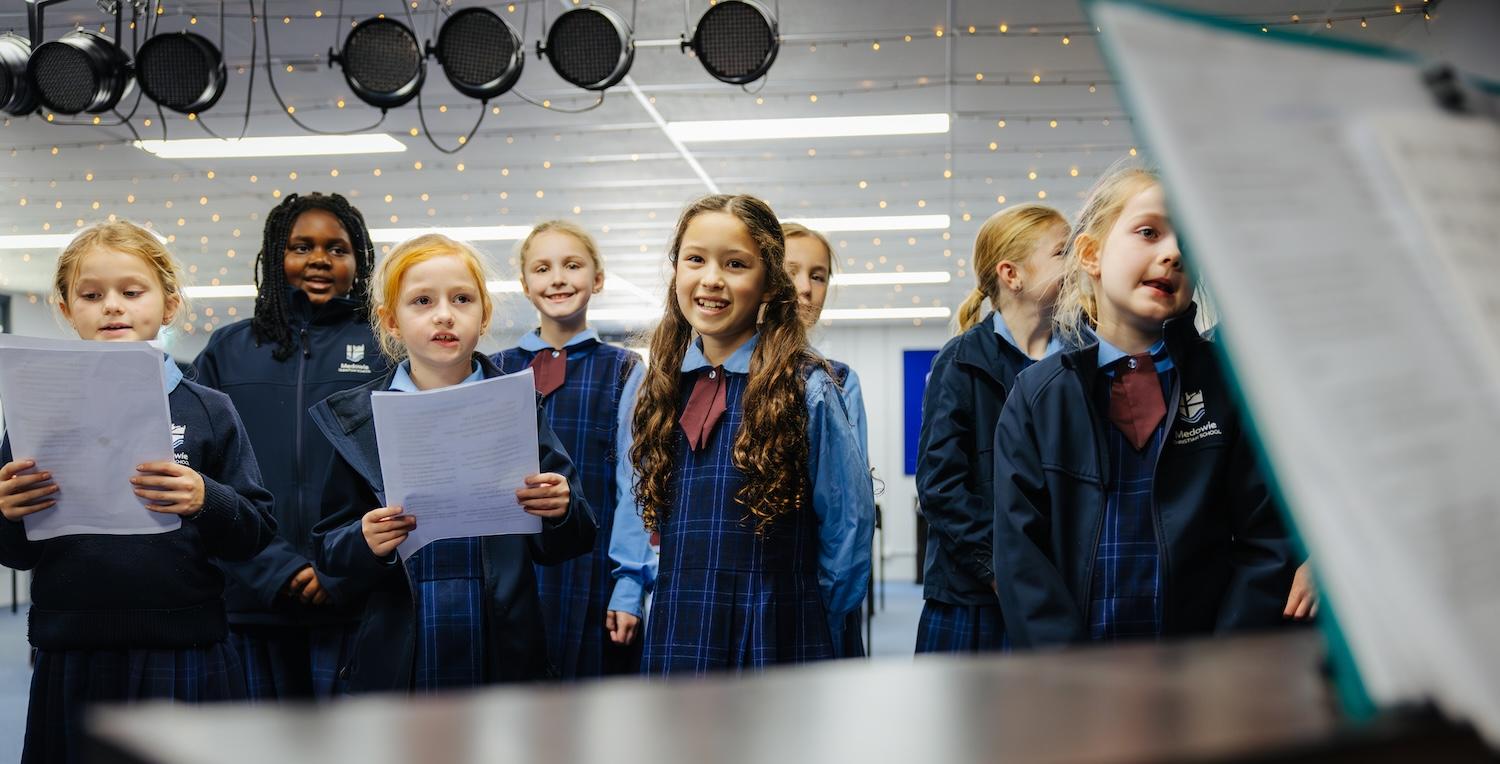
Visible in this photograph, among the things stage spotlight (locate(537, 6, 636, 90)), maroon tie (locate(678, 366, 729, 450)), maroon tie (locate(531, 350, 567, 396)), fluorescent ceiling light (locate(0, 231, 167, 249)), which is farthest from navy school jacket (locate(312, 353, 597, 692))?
fluorescent ceiling light (locate(0, 231, 167, 249))

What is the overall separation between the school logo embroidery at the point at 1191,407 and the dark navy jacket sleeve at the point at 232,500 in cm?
147

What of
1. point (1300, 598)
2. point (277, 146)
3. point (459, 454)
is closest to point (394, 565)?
point (459, 454)

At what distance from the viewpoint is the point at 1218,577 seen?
1.54m

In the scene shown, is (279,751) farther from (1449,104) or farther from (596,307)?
(596,307)

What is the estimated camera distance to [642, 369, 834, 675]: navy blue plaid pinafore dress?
6.07 ft

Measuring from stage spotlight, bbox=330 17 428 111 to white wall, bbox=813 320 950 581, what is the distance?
28.7 ft

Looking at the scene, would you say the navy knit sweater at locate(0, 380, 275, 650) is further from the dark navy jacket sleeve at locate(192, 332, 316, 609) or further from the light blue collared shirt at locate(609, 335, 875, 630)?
the light blue collared shirt at locate(609, 335, 875, 630)

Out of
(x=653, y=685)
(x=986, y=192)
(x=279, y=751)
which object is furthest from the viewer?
(x=986, y=192)

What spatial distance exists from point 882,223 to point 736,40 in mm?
4012

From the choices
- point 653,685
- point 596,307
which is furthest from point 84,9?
point 596,307

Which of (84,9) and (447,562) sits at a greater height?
(84,9)

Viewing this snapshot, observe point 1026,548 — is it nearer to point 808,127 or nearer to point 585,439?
point 585,439

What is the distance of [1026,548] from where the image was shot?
1518 mm

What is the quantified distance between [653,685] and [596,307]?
1064cm
